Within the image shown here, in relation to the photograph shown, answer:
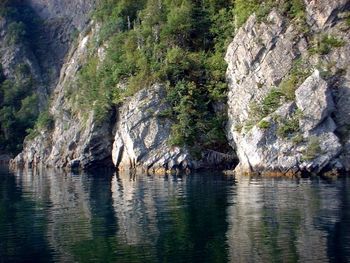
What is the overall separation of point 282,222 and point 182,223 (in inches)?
215

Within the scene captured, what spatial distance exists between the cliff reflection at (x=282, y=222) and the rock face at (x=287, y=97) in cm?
1009

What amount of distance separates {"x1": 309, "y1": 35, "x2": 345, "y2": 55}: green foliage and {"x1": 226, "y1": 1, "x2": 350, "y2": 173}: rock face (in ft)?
1.15

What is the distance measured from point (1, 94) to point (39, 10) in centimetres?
2745

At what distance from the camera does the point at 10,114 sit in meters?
122

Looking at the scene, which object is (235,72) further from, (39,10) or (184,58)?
(39,10)

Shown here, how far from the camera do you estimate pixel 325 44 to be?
67.6 meters

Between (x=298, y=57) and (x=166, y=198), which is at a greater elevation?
(x=298, y=57)

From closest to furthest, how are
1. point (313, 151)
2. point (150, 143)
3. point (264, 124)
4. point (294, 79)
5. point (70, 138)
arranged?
point (313, 151) → point (264, 124) → point (294, 79) → point (150, 143) → point (70, 138)

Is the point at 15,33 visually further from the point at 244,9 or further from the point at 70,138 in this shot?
the point at 244,9

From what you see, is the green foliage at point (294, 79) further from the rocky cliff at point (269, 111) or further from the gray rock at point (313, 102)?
the gray rock at point (313, 102)

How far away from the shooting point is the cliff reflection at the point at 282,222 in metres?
25.9

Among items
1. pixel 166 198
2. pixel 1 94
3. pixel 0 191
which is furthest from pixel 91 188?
pixel 1 94

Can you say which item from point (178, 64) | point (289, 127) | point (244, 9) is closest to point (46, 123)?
point (178, 64)

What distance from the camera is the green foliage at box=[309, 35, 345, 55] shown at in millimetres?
67062
